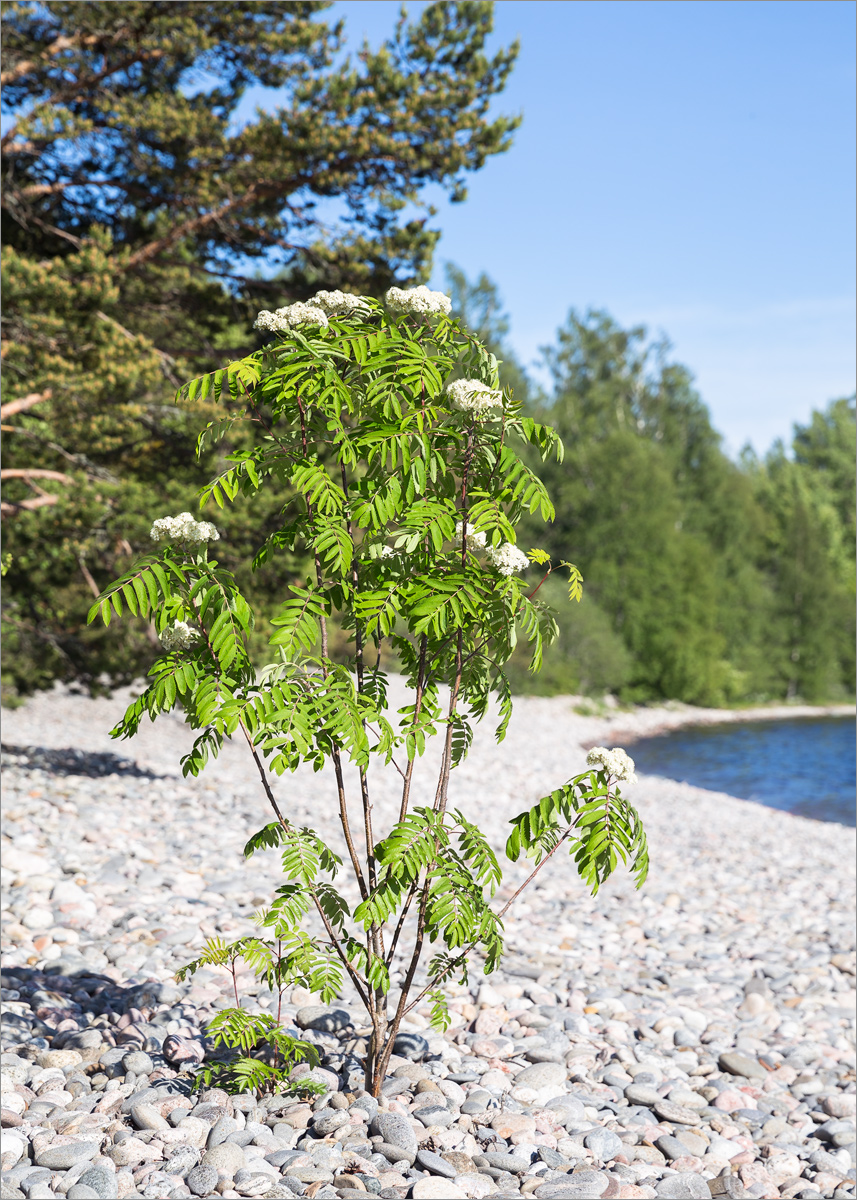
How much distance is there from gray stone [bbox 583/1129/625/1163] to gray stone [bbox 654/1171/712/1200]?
229mm

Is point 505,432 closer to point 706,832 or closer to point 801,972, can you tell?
point 801,972

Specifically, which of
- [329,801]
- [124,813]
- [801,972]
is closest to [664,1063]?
[801,972]

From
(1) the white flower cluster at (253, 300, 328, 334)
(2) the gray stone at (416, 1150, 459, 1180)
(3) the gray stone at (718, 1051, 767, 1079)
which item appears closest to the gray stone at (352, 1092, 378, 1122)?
(2) the gray stone at (416, 1150, 459, 1180)

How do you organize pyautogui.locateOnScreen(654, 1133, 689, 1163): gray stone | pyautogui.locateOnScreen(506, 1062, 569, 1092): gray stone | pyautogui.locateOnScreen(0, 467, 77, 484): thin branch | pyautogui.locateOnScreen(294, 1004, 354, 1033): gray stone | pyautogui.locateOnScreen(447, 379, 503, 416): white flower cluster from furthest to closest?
Answer: pyautogui.locateOnScreen(0, 467, 77, 484): thin branch → pyautogui.locateOnScreen(294, 1004, 354, 1033): gray stone → pyautogui.locateOnScreen(506, 1062, 569, 1092): gray stone → pyautogui.locateOnScreen(654, 1133, 689, 1163): gray stone → pyautogui.locateOnScreen(447, 379, 503, 416): white flower cluster

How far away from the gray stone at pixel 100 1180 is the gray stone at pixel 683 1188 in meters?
2.08

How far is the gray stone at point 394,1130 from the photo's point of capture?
11.4 feet

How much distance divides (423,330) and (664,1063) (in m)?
4.08

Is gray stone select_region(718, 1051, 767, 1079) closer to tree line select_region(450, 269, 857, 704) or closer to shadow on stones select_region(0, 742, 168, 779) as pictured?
shadow on stones select_region(0, 742, 168, 779)

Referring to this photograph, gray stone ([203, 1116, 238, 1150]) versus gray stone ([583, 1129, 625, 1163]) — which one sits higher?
gray stone ([203, 1116, 238, 1150])

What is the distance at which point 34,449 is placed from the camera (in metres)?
10.7

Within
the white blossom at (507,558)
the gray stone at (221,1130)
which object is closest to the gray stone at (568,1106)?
the gray stone at (221,1130)

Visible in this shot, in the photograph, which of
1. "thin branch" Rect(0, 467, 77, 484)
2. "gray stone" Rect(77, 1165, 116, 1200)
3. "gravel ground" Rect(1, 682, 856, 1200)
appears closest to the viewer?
"gray stone" Rect(77, 1165, 116, 1200)

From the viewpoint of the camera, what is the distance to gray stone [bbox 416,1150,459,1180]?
11.1 feet

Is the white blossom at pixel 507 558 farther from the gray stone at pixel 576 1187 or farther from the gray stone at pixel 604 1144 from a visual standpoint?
the gray stone at pixel 604 1144
